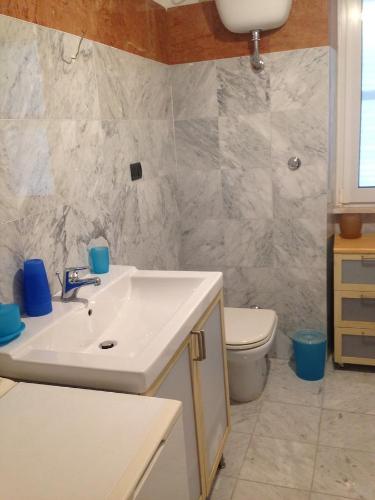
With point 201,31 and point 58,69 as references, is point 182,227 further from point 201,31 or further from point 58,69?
point 58,69

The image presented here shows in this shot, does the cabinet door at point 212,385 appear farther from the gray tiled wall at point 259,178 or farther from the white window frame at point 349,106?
the white window frame at point 349,106

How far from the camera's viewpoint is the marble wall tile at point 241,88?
248 cm

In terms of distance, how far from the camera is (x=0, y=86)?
4.38 ft

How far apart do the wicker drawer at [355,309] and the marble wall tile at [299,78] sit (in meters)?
1.01

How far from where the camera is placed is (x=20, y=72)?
4.65 feet

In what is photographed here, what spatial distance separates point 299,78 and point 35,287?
69.9 inches

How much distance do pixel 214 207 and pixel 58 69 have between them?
1.34 m

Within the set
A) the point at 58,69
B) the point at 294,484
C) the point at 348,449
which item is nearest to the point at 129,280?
the point at 58,69

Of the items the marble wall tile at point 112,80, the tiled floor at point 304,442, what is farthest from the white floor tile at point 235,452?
the marble wall tile at point 112,80

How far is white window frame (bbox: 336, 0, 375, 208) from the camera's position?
2535 millimetres

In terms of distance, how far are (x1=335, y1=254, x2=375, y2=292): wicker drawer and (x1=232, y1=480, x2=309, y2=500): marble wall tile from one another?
3.62ft

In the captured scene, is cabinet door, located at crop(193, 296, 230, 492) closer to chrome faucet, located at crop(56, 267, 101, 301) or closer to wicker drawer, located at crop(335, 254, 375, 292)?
chrome faucet, located at crop(56, 267, 101, 301)

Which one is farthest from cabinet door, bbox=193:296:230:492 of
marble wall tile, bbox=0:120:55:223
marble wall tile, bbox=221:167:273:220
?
marble wall tile, bbox=221:167:273:220

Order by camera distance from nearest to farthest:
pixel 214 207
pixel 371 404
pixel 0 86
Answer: pixel 0 86, pixel 371 404, pixel 214 207
